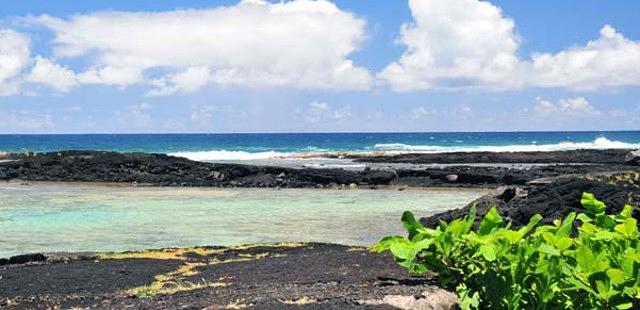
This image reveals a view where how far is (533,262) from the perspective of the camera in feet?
12.5

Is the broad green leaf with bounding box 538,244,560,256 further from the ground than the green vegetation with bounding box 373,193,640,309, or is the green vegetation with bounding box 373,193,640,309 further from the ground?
the broad green leaf with bounding box 538,244,560,256

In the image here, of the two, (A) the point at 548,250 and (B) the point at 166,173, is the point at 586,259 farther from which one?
(B) the point at 166,173

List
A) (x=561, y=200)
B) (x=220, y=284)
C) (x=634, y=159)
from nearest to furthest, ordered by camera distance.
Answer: (x=220, y=284), (x=561, y=200), (x=634, y=159)

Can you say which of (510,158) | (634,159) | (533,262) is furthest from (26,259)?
(510,158)

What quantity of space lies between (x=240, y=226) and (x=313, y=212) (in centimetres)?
423

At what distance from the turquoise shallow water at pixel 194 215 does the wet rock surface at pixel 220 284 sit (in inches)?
182

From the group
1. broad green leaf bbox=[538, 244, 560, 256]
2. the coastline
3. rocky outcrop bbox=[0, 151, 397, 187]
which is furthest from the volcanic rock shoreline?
broad green leaf bbox=[538, 244, 560, 256]

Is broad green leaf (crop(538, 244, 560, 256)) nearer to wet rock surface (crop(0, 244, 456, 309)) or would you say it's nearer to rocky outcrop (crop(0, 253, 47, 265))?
wet rock surface (crop(0, 244, 456, 309))

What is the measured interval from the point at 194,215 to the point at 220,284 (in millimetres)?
14930

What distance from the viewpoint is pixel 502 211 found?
1698 centimetres

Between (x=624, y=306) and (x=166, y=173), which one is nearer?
(x=624, y=306)

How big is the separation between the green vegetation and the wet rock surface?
43 centimetres

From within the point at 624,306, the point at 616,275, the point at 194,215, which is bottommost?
the point at 194,215

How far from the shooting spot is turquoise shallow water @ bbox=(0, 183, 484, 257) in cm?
1609
